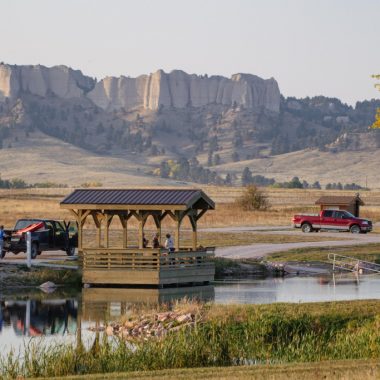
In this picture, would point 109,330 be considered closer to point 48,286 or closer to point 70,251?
point 48,286

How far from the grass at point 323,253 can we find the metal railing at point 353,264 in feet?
2.80

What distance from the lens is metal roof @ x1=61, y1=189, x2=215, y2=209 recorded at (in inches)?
1833

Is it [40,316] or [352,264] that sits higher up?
[352,264]

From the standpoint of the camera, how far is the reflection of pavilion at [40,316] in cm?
3419

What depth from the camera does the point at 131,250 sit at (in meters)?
46.0

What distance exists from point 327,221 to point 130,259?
36.1 metres

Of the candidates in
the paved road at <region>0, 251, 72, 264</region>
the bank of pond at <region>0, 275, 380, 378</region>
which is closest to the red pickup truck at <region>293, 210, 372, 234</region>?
the paved road at <region>0, 251, 72, 264</region>

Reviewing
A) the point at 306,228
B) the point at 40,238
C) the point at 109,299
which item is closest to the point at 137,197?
the point at 109,299

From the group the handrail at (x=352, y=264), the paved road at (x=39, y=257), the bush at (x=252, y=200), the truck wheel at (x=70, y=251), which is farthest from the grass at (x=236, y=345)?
the bush at (x=252, y=200)

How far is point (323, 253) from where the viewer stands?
200 ft

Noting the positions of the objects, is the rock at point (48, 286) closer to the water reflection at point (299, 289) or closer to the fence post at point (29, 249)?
the fence post at point (29, 249)

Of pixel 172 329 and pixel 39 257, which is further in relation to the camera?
pixel 39 257

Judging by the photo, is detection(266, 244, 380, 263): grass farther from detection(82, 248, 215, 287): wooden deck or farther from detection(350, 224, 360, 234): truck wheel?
detection(350, 224, 360, 234): truck wheel

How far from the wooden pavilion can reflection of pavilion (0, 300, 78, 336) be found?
16.0 ft
